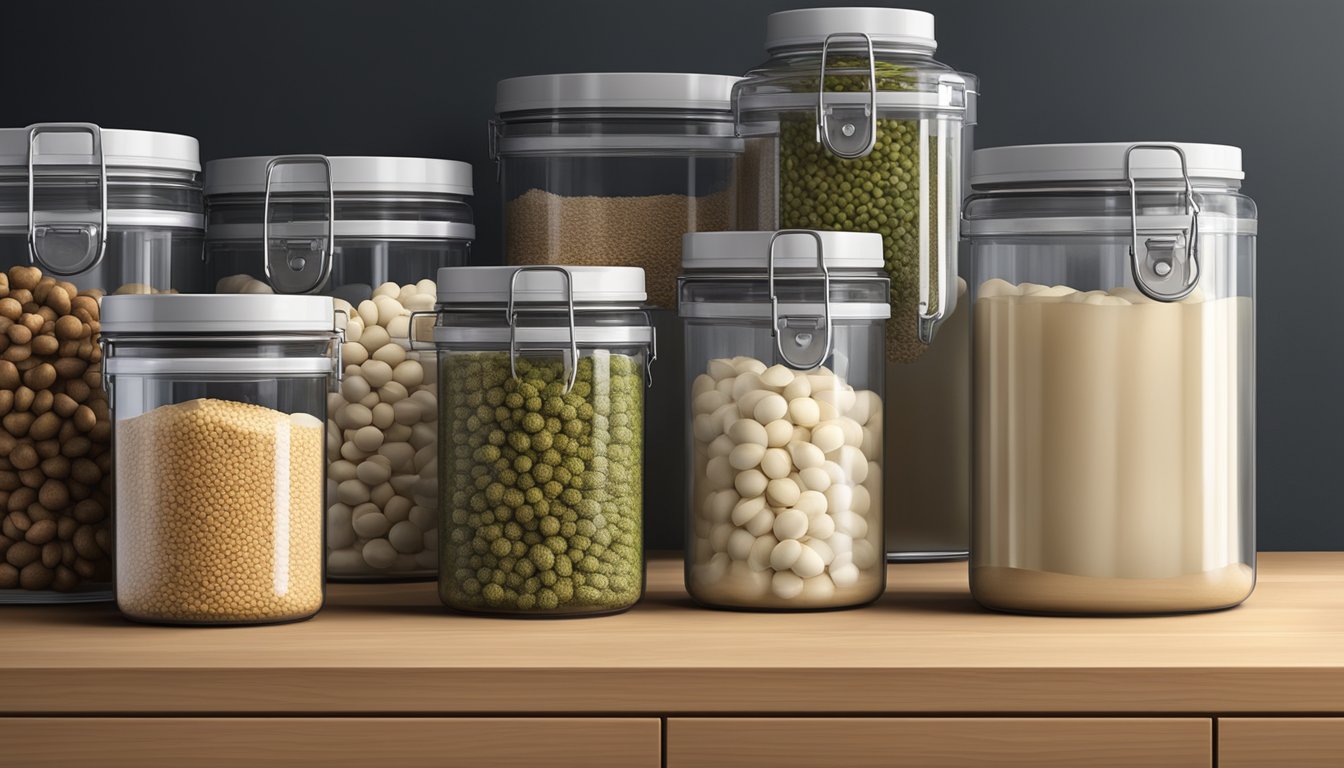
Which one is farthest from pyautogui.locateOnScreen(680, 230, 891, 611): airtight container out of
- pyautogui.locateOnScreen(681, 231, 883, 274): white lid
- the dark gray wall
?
the dark gray wall

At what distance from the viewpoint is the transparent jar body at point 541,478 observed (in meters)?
0.95

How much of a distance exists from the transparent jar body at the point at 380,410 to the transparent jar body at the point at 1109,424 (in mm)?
420

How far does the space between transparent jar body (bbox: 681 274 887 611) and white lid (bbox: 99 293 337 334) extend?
10.9 inches

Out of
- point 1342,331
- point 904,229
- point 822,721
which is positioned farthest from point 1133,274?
point 1342,331

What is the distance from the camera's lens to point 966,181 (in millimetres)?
1189

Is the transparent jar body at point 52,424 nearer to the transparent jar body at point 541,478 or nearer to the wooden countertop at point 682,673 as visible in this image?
the wooden countertop at point 682,673

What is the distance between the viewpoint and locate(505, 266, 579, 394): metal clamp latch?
95 cm

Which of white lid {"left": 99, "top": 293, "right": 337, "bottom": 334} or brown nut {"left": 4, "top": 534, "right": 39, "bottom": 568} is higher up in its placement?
white lid {"left": 99, "top": 293, "right": 337, "bottom": 334}

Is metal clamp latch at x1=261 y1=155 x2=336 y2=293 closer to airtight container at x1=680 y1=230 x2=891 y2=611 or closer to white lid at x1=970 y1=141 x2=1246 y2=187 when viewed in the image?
airtight container at x1=680 y1=230 x2=891 y2=611

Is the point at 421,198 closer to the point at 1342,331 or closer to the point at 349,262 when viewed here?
the point at 349,262

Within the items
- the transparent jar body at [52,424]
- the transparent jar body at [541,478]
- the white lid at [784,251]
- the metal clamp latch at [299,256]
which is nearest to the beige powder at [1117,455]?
the white lid at [784,251]

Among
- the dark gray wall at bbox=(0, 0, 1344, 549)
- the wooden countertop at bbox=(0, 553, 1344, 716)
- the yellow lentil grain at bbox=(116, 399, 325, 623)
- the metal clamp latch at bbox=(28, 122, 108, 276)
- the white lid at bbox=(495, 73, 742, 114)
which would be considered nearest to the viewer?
the wooden countertop at bbox=(0, 553, 1344, 716)

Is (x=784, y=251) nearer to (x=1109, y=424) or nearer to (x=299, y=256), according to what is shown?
(x=1109, y=424)

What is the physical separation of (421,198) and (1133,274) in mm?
548
